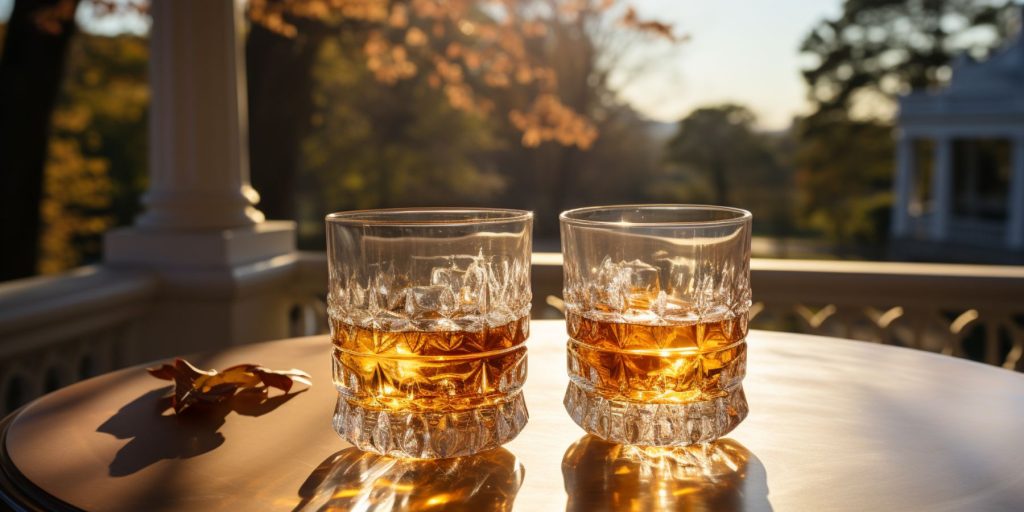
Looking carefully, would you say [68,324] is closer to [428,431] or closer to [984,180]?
[428,431]

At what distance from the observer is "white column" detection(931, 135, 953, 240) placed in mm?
17859

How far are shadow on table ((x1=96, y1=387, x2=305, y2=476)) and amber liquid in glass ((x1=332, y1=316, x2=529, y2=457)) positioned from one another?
0.20 meters

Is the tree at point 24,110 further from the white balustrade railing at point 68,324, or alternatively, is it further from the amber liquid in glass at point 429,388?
the amber liquid in glass at point 429,388

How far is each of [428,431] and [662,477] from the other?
25cm

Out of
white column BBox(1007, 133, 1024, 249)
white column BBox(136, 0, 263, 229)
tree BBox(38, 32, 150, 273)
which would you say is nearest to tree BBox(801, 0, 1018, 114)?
white column BBox(1007, 133, 1024, 249)

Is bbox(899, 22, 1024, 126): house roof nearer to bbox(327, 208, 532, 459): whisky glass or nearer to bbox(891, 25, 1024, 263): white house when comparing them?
bbox(891, 25, 1024, 263): white house

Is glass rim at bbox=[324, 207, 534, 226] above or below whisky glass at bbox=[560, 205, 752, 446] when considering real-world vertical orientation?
above

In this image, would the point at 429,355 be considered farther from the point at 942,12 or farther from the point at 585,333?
the point at 942,12

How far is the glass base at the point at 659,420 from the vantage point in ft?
3.01

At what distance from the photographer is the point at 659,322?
912mm

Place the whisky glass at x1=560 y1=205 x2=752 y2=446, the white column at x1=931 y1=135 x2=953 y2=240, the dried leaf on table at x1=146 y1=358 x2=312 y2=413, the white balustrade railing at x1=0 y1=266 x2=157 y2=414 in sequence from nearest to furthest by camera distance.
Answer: the whisky glass at x1=560 y1=205 x2=752 y2=446
the dried leaf on table at x1=146 y1=358 x2=312 y2=413
the white balustrade railing at x1=0 y1=266 x2=157 y2=414
the white column at x1=931 y1=135 x2=953 y2=240

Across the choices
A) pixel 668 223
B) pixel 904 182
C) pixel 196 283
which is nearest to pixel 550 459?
pixel 668 223

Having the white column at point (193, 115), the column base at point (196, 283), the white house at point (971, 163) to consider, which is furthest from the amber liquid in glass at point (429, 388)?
the white house at point (971, 163)

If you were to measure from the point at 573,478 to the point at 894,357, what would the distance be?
81 cm
